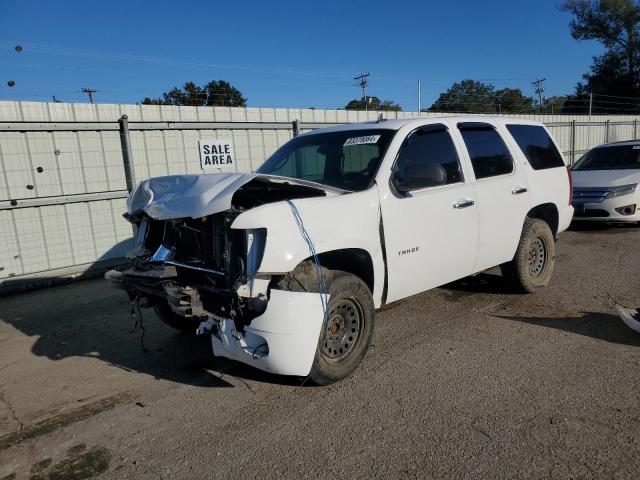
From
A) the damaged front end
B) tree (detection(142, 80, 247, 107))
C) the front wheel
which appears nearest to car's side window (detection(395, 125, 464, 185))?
the damaged front end

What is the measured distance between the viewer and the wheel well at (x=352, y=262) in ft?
12.7

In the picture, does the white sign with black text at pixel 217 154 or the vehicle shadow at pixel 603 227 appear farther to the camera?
the vehicle shadow at pixel 603 227

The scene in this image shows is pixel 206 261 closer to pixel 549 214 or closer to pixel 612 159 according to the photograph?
pixel 549 214

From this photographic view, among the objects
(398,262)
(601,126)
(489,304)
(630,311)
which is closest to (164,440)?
(398,262)

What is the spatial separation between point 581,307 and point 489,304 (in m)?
0.92

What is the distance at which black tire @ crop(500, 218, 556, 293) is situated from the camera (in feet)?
18.4

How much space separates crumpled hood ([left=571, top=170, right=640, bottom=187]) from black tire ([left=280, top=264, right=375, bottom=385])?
25.4ft

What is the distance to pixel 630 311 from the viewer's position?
15.4 ft

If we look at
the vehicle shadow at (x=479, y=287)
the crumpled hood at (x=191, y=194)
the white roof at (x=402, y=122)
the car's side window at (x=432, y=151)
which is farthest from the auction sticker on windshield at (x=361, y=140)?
the vehicle shadow at (x=479, y=287)

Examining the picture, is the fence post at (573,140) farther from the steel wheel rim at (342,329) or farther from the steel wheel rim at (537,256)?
the steel wheel rim at (342,329)

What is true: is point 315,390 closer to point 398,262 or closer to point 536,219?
point 398,262

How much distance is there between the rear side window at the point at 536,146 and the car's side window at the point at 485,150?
0.37 metres

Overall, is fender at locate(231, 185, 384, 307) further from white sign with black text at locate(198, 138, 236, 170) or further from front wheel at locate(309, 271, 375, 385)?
white sign with black text at locate(198, 138, 236, 170)

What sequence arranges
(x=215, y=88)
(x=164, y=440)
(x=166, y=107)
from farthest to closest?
1. (x=215, y=88)
2. (x=166, y=107)
3. (x=164, y=440)
